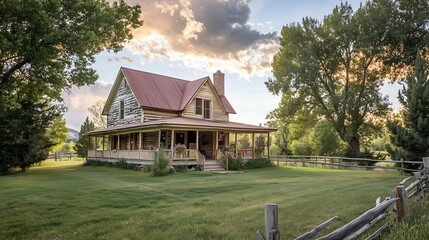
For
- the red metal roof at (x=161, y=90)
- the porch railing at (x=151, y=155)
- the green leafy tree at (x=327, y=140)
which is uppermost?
the red metal roof at (x=161, y=90)

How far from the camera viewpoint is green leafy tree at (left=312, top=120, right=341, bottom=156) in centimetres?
3072

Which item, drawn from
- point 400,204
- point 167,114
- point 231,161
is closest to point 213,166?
point 231,161

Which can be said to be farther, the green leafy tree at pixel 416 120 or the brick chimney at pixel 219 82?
the brick chimney at pixel 219 82

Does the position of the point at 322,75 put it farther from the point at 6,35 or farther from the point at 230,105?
the point at 6,35

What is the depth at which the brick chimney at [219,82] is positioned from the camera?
30938 millimetres

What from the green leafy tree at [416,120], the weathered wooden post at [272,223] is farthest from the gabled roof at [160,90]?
the weathered wooden post at [272,223]

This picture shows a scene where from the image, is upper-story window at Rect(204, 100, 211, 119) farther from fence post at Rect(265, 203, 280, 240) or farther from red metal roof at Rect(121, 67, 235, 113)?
fence post at Rect(265, 203, 280, 240)

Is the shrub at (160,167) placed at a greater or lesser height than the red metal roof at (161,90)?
lesser

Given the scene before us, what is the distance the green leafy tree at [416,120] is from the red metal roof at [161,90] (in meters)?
15.8

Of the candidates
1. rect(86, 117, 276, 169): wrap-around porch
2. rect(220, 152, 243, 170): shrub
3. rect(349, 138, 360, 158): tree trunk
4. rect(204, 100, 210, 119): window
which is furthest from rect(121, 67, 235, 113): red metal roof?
rect(349, 138, 360, 158): tree trunk

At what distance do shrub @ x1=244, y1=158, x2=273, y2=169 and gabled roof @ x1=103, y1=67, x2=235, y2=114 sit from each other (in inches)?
291

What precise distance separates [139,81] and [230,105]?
1002cm

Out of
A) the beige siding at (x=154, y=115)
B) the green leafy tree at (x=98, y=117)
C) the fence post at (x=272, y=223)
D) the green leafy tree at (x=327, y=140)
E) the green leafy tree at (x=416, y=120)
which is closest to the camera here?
the fence post at (x=272, y=223)

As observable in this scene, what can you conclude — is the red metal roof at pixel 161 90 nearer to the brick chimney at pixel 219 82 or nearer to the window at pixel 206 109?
the brick chimney at pixel 219 82
